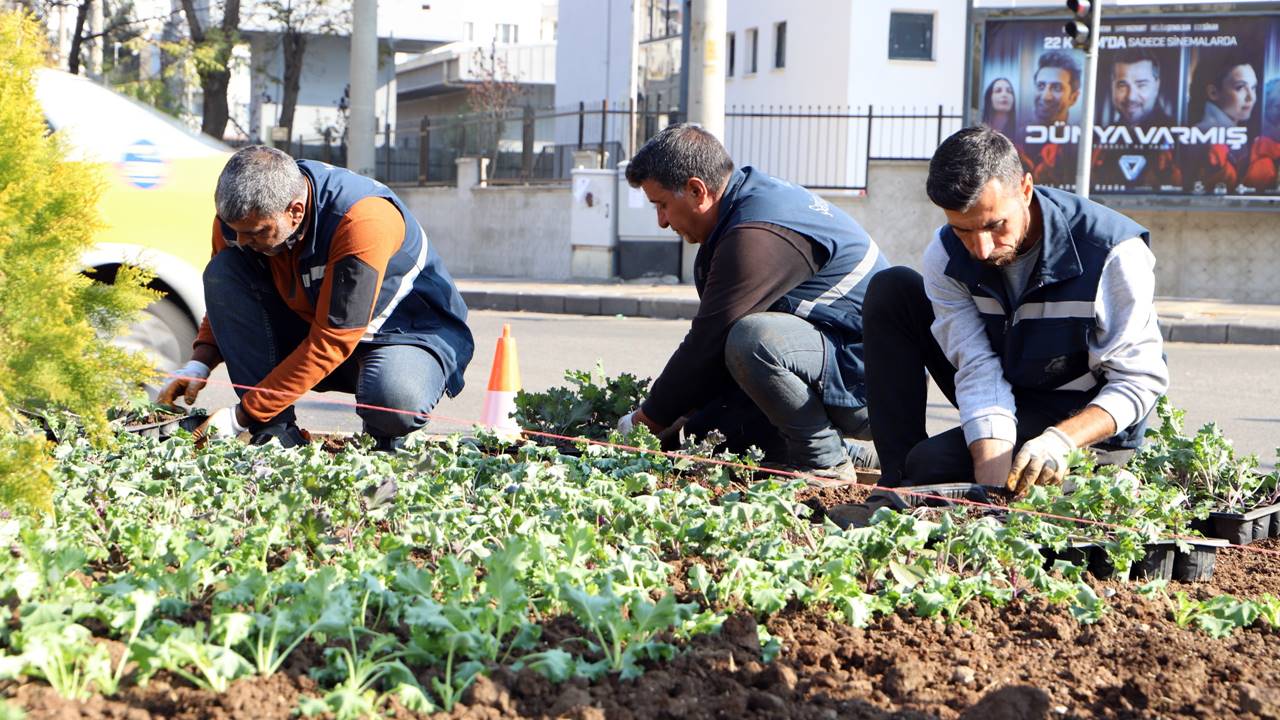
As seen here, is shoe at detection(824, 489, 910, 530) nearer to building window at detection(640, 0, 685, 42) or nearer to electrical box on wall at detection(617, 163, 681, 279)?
electrical box on wall at detection(617, 163, 681, 279)

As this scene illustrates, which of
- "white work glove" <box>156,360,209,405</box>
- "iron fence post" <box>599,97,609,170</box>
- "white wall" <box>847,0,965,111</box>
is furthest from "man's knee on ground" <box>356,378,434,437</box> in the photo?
"white wall" <box>847,0,965,111</box>

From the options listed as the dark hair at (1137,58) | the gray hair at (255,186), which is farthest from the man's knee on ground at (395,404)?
the dark hair at (1137,58)

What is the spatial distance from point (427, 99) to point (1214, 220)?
3670 cm

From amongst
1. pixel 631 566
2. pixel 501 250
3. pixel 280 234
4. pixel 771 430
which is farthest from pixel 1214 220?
pixel 631 566

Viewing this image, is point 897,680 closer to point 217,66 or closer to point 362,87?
point 362,87

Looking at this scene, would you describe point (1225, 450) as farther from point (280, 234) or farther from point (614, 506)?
point (280, 234)

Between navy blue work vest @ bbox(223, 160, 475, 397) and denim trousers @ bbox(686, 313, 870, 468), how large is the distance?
101 cm

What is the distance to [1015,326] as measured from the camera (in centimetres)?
402

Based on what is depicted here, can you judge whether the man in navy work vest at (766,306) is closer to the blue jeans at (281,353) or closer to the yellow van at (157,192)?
the blue jeans at (281,353)

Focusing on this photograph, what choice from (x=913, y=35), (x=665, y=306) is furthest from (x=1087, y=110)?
(x=913, y=35)

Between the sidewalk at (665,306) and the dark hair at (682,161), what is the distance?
992 centimetres

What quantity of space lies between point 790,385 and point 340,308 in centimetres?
151

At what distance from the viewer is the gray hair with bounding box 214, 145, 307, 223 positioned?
14.5ft

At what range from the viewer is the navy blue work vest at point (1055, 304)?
3.84 meters
